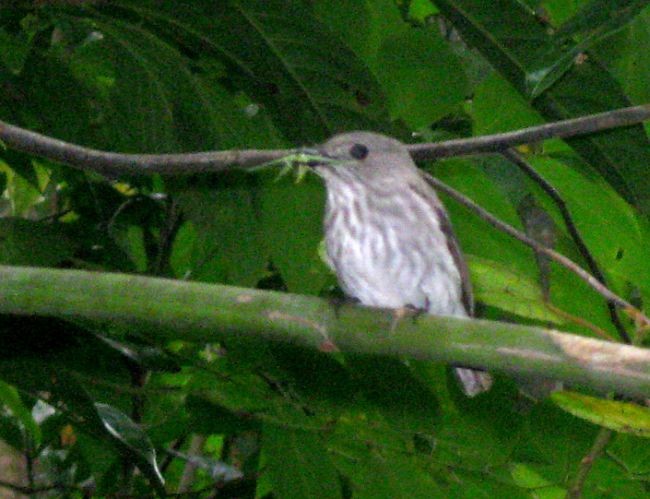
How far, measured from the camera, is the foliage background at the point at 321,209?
1.93 m

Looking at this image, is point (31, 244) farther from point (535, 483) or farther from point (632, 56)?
point (632, 56)

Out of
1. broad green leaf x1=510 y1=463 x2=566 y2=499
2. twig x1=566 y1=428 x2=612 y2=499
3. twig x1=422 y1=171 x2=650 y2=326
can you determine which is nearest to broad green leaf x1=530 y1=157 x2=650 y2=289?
twig x1=422 y1=171 x2=650 y2=326

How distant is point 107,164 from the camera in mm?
1527

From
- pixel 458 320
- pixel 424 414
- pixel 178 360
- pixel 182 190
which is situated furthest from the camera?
pixel 182 190

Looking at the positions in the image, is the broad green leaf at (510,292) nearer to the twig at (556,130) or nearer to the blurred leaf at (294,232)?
the twig at (556,130)

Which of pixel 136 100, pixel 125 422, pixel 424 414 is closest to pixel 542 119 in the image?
pixel 424 414

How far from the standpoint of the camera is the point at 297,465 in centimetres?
192

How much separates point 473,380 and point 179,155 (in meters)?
0.90

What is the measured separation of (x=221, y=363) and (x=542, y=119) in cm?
76

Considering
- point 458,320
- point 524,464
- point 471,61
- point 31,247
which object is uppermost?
point 471,61

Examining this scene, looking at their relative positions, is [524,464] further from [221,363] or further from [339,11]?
[339,11]

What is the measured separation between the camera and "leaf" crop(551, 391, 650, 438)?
62.5 inches

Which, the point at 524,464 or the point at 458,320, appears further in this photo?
the point at 524,464

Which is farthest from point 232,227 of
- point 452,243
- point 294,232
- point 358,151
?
point 452,243
